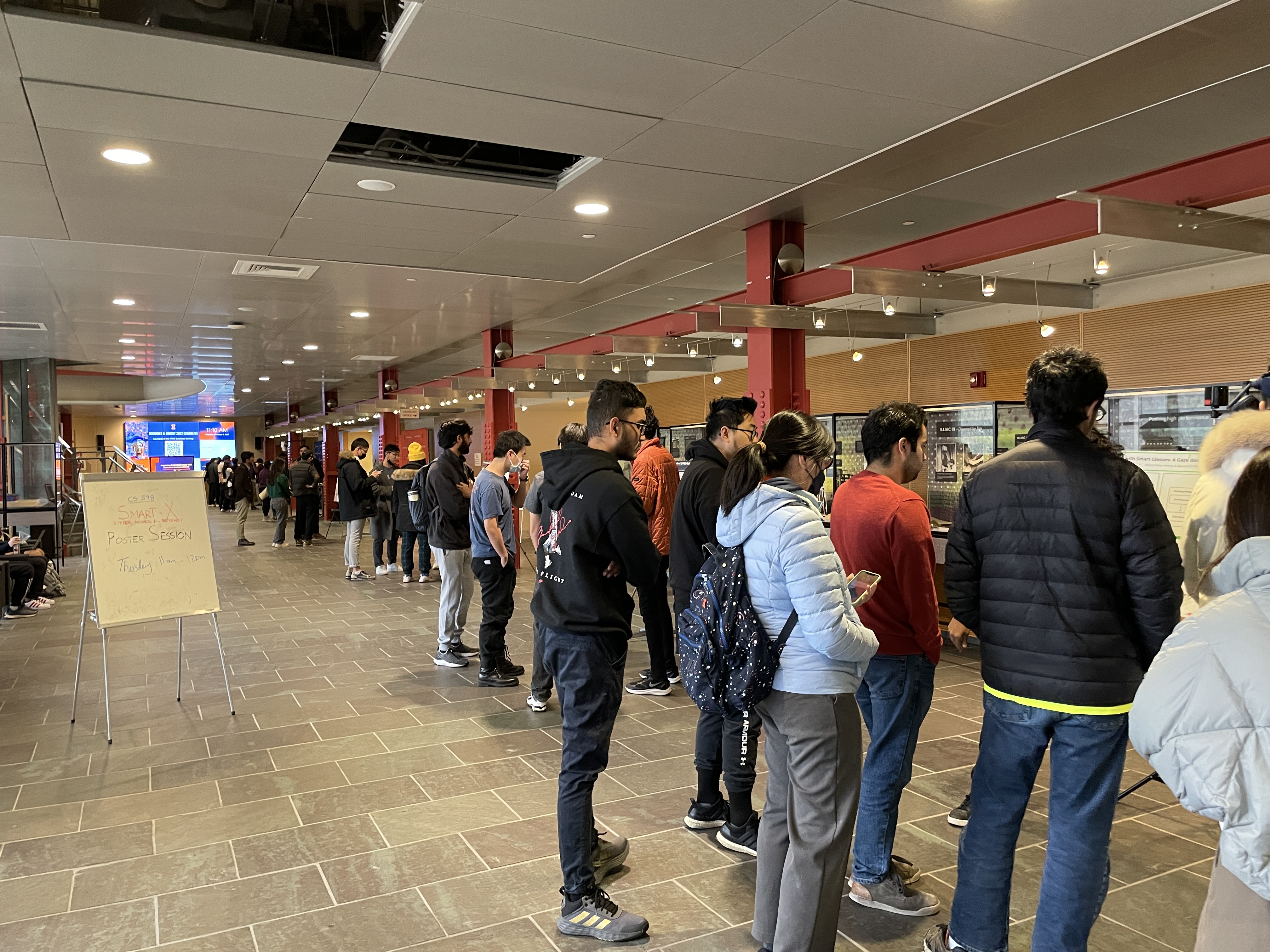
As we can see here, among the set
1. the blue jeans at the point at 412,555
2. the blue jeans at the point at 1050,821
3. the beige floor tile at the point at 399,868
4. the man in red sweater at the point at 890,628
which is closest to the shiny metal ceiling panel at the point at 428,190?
the man in red sweater at the point at 890,628

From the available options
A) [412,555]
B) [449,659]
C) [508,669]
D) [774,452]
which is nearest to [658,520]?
[508,669]

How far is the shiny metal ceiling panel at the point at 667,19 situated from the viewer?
3.11m

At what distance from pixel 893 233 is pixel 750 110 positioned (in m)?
3.38

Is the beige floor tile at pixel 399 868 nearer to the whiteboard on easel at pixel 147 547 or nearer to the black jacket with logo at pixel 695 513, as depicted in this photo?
the black jacket with logo at pixel 695 513

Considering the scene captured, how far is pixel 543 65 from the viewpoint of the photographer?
141 inches

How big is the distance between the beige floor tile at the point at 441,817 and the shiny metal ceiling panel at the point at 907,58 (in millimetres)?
3239

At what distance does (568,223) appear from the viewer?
6.23m

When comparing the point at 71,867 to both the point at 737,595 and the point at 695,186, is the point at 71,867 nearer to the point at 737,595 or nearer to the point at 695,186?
the point at 737,595

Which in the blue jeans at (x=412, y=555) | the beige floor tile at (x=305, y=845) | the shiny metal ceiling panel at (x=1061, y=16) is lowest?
the beige floor tile at (x=305, y=845)

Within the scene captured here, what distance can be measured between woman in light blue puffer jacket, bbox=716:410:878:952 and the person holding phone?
3180mm

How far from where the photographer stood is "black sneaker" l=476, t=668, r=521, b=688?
5676mm

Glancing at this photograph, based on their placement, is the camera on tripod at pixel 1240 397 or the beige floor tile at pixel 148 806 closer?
the camera on tripod at pixel 1240 397

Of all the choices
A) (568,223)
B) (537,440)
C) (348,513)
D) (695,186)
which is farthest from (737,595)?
(537,440)

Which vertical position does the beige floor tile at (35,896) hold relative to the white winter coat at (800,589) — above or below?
below
